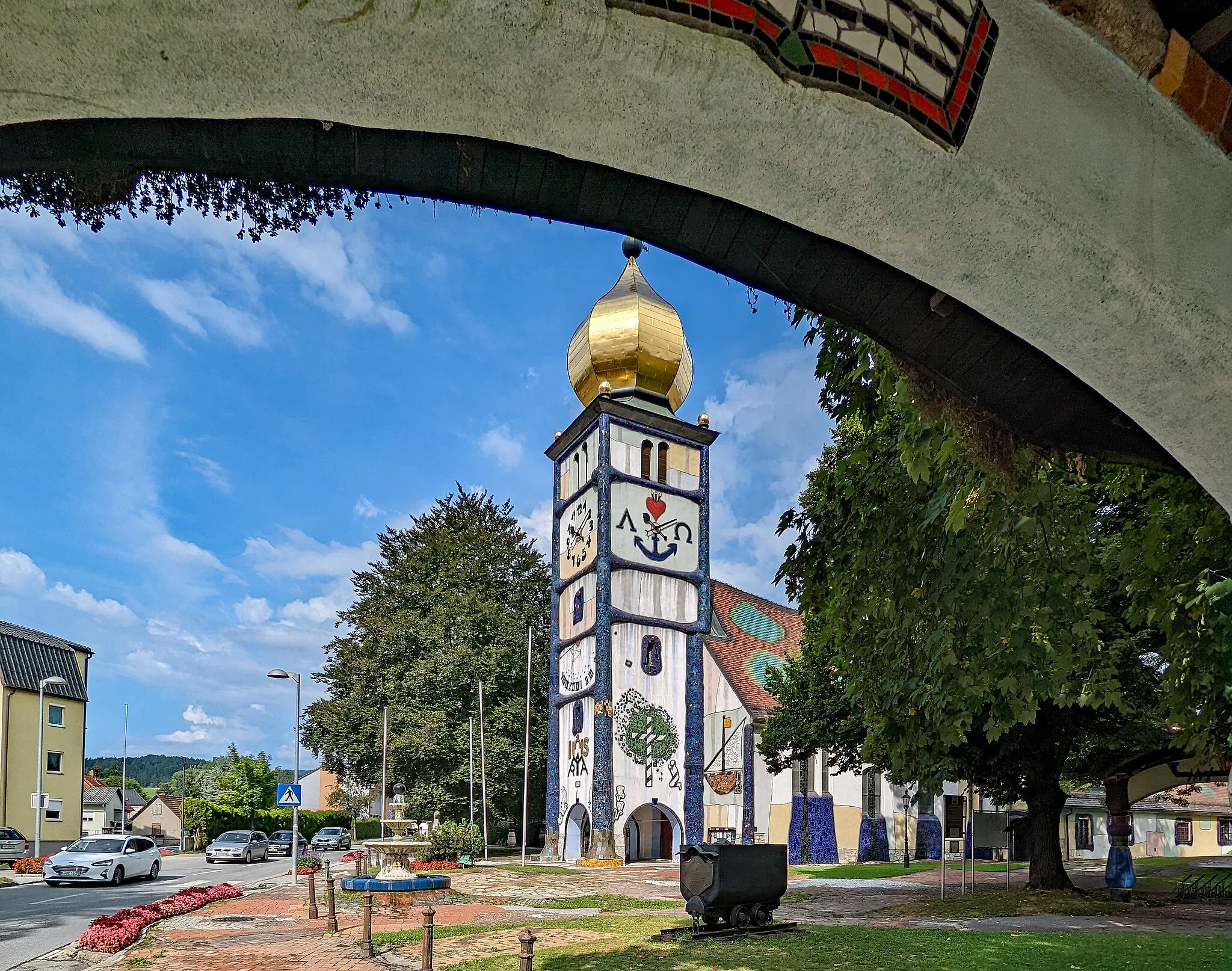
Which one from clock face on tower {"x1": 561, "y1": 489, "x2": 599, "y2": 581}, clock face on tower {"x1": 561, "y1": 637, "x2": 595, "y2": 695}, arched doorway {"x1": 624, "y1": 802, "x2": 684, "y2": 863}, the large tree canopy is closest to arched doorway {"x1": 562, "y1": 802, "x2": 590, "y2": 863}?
arched doorway {"x1": 624, "y1": 802, "x2": 684, "y2": 863}

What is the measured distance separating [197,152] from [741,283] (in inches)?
69.3

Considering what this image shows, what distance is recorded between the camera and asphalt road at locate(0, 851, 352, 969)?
15.8 m

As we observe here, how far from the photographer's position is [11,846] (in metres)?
36.4

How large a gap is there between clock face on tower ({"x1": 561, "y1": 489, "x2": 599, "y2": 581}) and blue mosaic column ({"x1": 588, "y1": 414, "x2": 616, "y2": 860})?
1.58 ft

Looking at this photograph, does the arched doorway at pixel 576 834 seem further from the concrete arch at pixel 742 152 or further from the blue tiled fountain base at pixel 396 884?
the concrete arch at pixel 742 152

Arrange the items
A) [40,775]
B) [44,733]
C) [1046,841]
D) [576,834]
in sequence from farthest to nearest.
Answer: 1. [44,733]
2. [40,775]
3. [576,834]
4. [1046,841]

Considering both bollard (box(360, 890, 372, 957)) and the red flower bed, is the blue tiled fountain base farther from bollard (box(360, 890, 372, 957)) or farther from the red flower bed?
bollard (box(360, 890, 372, 957))

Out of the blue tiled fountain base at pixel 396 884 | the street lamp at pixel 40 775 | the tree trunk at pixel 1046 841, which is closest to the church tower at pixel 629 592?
the blue tiled fountain base at pixel 396 884

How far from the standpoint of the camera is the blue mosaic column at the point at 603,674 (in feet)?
109

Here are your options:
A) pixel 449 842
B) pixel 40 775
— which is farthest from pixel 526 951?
pixel 40 775

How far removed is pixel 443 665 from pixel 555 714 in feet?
26.7

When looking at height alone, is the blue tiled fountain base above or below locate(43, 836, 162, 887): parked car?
above

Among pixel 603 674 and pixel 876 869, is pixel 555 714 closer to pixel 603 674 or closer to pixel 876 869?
pixel 603 674

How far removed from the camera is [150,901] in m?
22.4
